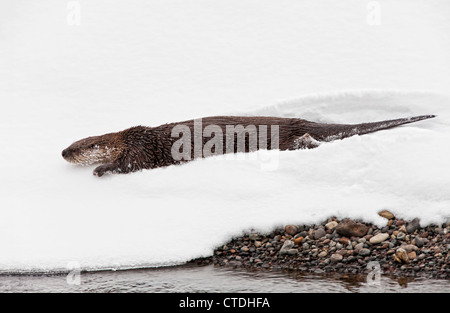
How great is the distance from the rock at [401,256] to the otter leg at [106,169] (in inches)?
135

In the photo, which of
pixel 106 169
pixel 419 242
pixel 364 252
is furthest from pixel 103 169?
pixel 419 242

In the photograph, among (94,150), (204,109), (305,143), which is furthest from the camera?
(204,109)

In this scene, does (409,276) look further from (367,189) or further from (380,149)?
(380,149)

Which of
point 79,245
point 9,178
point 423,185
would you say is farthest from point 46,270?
point 423,185

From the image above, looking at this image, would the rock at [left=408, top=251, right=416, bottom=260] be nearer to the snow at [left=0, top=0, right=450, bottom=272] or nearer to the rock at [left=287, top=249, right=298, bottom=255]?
the snow at [left=0, top=0, right=450, bottom=272]

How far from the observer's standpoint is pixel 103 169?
7527 millimetres

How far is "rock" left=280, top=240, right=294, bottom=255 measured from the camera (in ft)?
19.8

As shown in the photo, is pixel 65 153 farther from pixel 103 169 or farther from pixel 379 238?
pixel 379 238

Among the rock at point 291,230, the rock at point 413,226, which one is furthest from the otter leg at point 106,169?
the rock at point 413,226

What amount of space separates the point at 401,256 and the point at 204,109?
4.04 metres

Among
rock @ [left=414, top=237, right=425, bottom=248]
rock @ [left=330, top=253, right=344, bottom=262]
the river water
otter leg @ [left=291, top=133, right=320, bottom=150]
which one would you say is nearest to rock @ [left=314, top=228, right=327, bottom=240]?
rock @ [left=330, top=253, right=344, bottom=262]

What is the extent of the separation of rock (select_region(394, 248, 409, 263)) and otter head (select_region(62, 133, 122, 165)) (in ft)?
12.3

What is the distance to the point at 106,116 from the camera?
29.5 ft

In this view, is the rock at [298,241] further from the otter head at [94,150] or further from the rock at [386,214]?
the otter head at [94,150]
